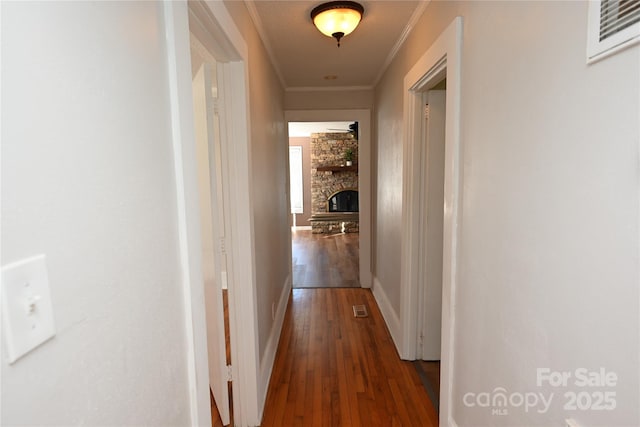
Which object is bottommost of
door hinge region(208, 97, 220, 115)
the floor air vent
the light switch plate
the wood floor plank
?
the wood floor plank

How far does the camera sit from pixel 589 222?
76 cm

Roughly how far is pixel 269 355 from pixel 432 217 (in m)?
1.53

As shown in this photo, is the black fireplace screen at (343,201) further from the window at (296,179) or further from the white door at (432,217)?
the white door at (432,217)

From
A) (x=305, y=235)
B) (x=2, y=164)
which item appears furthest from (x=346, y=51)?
(x=305, y=235)

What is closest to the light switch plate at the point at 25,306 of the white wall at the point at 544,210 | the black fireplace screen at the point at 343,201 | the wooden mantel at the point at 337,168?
the white wall at the point at 544,210

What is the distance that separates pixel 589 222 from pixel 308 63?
277cm

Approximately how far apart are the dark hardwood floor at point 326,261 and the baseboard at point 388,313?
0.55 meters

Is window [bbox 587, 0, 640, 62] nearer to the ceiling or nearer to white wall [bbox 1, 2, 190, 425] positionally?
white wall [bbox 1, 2, 190, 425]

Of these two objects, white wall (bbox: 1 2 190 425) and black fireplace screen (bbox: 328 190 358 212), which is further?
black fireplace screen (bbox: 328 190 358 212)

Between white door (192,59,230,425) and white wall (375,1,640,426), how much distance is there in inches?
47.0

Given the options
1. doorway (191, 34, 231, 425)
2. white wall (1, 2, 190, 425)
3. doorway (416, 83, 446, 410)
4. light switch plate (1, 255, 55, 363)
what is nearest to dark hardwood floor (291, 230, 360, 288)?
doorway (416, 83, 446, 410)

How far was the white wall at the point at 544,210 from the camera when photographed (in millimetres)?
686

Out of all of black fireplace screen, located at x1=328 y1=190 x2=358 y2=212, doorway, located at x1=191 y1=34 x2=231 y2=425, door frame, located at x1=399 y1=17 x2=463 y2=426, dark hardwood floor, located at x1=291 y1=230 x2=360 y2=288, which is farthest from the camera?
black fireplace screen, located at x1=328 y1=190 x2=358 y2=212

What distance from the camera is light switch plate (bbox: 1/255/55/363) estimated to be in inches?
16.6
